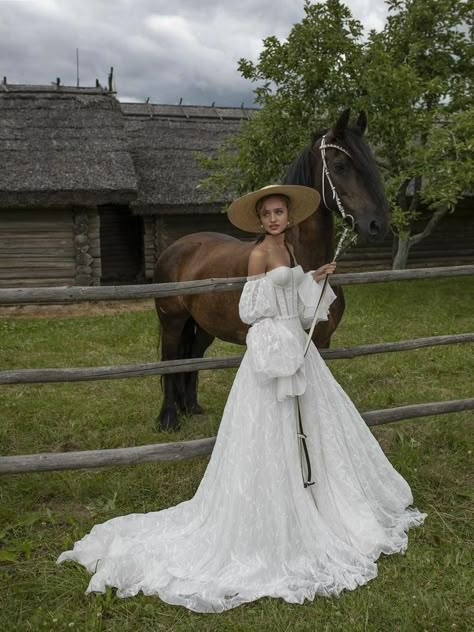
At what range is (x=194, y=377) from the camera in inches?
195

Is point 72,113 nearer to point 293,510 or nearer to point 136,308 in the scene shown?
point 136,308

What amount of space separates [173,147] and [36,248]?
456 centimetres

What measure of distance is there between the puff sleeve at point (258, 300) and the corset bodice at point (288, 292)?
0.10 ft

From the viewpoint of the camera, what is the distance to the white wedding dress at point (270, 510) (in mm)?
2572

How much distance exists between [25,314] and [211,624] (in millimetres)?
8744

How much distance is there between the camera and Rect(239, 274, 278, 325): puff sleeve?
8.95 ft

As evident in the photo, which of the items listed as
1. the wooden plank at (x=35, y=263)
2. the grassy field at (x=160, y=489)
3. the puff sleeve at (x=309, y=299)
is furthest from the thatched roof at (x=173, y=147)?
the puff sleeve at (x=309, y=299)

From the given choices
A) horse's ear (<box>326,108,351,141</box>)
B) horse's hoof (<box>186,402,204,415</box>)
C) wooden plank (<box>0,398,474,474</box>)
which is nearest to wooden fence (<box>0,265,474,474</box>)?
wooden plank (<box>0,398,474,474</box>)

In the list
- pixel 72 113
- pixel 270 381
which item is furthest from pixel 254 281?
pixel 72 113

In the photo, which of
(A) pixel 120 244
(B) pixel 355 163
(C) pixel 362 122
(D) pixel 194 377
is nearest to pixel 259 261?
(B) pixel 355 163

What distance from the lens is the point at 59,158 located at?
11688mm

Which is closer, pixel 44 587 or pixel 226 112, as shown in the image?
pixel 44 587

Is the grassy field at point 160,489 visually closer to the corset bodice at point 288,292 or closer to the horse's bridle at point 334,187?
the corset bodice at point 288,292

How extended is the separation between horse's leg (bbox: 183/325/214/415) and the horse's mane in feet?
5.80
